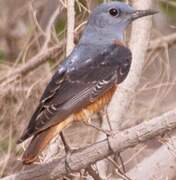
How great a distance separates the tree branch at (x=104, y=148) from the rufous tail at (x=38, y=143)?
0.22ft

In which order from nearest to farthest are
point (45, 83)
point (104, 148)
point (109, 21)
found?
point (104, 148) < point (109, 21) < point (45, 83)

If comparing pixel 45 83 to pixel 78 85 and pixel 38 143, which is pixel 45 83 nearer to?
pixel 78 85

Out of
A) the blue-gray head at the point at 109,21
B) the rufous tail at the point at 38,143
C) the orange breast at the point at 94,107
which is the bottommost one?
the orange breast at the point at 94,107

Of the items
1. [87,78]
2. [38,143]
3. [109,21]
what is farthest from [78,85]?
[109,21]

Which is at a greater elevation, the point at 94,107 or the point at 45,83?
the point at 94,107

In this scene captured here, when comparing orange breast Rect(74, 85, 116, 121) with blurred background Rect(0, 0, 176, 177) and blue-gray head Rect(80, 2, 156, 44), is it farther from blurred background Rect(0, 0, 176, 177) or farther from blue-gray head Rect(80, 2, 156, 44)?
blurred background Rect(0, 0, 176, 177)

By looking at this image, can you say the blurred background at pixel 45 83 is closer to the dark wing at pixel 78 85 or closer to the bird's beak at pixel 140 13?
the bird's beak at pixel 140 13

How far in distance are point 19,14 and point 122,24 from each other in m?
2.57

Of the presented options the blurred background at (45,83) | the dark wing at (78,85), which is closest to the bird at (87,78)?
the dark wing at (78,85)

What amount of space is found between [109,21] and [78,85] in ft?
2.32

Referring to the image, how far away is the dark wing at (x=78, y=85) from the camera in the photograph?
176 inches

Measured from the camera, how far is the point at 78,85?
4758mm

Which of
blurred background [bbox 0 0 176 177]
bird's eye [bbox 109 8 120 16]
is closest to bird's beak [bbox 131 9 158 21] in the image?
bird's eye [bbox 109 8 120 16]

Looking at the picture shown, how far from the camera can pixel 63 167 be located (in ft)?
14.4
